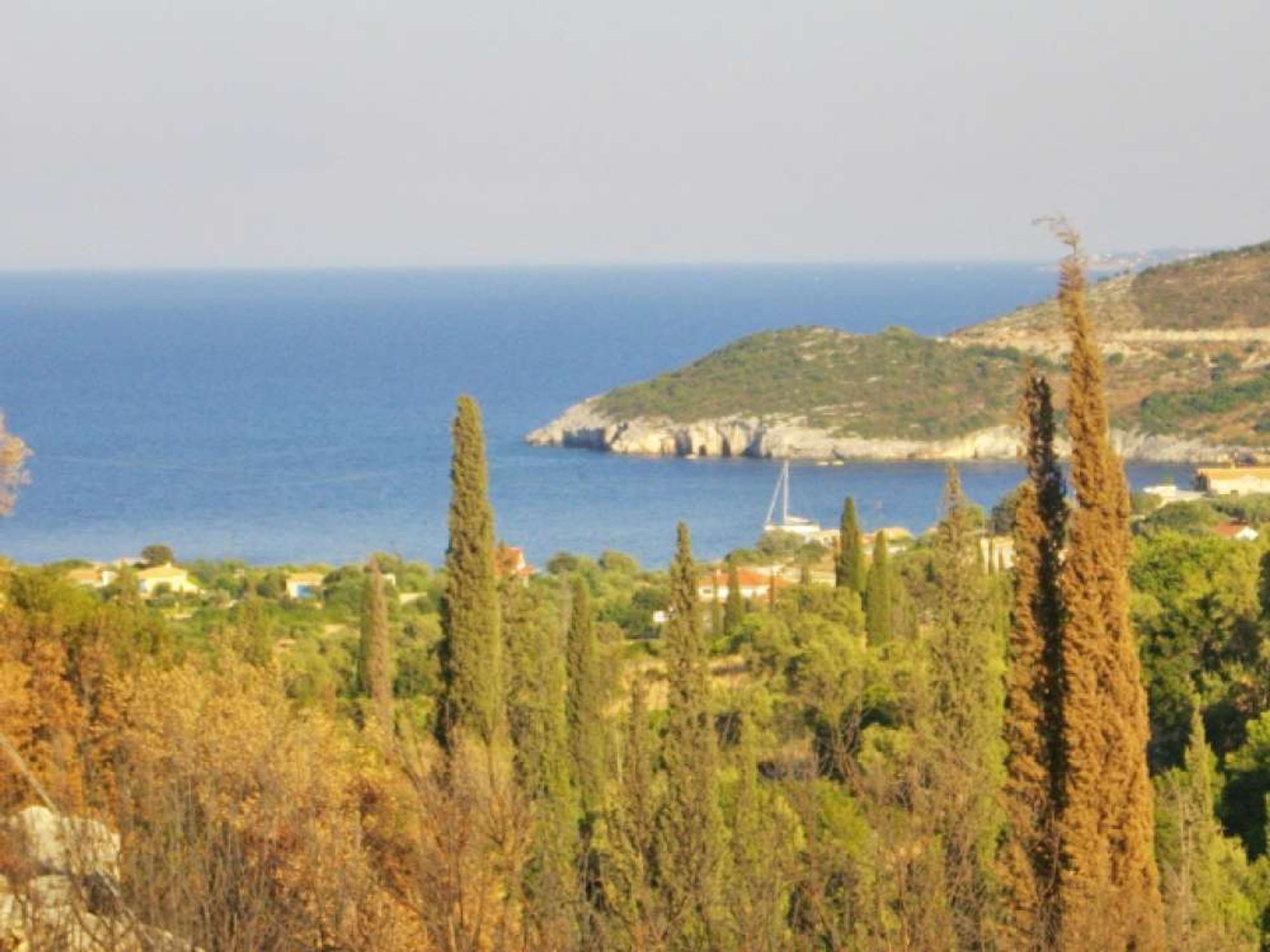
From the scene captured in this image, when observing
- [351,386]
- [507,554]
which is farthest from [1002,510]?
[351,386]

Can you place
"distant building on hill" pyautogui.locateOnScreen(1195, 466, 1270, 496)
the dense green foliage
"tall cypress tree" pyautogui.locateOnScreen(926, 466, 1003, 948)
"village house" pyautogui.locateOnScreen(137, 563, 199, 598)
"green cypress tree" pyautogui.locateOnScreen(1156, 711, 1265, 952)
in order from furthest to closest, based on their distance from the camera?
the dense green foliage
"distant building on hill" pyautogui.locateOnScreen(1195, 466, 1270, 496)
"village house" pyautogui.locateOnScreen(137, 563, 199, 598)
"tall cypress tree" pyautogui.locateOnScreen(926, 466, 1003, 948)
"green cypress tree" pyautogui.locateOnScreen(1156, 711, 1265, 952)

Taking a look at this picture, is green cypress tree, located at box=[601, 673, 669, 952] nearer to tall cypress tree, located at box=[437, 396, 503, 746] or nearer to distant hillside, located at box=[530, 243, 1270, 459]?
tall cypress tree, located at box=[437, 396, 503, 746]

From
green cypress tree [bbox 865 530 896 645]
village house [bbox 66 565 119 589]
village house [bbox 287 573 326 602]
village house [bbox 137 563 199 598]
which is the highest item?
green cypress tree [bbox 865 530 896 645]

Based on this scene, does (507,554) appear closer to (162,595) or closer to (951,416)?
(162,595)

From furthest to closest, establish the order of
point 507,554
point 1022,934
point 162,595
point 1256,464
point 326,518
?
point 1256,464, point 326,518, point 162,595, point 507,554, point 1022,934

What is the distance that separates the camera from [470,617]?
18.5m

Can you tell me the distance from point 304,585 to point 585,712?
Result: 24.6 metres

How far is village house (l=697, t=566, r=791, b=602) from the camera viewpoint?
40625 mm

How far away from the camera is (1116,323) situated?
9031cm

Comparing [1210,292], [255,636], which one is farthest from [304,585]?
[1210,292]

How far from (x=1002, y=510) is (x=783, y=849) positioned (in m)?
40.8

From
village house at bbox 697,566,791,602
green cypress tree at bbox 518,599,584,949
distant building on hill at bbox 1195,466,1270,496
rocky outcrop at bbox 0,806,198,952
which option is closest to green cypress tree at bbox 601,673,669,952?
green cypress tree at bbox 518,599,584,949

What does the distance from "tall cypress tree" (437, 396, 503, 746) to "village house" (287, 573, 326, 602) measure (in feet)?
77.7

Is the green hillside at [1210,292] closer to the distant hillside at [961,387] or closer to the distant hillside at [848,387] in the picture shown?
the distant hillside at [961,387]
